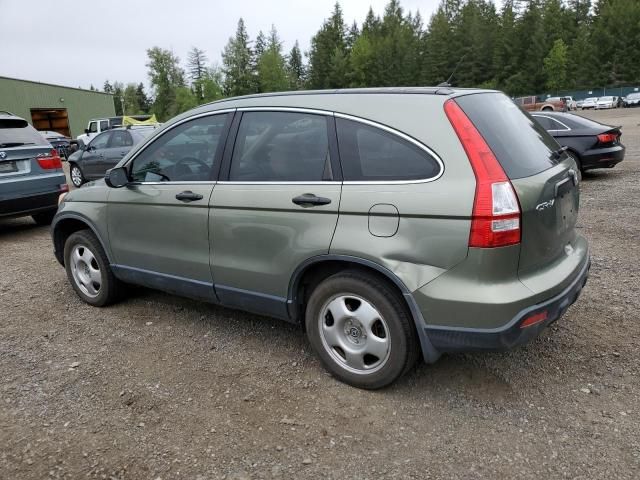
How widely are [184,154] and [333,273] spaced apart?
1548mm

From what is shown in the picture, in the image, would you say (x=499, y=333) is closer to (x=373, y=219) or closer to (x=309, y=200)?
(x=373, y=219)

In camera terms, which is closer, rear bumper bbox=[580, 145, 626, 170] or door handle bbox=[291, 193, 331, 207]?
door handle bbox=[291, 193, 331, 207]

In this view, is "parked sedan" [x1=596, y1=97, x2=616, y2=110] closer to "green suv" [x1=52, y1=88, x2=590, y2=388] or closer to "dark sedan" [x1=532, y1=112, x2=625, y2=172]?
"dark sedan" [x1=532, y1=112, x2=625, y2=172]

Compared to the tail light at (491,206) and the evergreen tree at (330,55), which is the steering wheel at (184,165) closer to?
the tail light at (491,206)

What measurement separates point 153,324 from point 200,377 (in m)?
1.07

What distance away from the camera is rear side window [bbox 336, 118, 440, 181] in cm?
274

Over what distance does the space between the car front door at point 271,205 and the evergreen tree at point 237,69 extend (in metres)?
89.0

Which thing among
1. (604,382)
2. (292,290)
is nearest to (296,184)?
(292,290)

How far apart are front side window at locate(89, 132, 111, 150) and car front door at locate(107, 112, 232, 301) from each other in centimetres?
1003

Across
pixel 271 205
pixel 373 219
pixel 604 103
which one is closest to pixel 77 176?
pixel 271 205

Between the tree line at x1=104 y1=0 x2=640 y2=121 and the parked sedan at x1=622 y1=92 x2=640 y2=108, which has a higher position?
the tree line at x1=104 y1=0 x2=640 y2=121

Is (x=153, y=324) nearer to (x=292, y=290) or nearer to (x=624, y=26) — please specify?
(x=292, y=290)

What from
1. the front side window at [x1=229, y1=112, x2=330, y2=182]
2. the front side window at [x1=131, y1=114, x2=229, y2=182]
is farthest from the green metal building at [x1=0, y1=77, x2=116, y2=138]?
the front side window at [x1=229, y1=112, x2=330, y2=182]

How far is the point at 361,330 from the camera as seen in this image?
3027 millimetres
